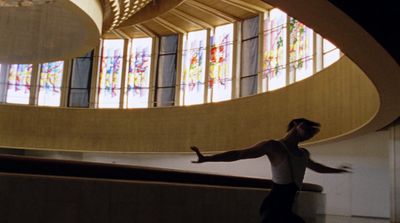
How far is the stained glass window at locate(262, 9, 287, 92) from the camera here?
21625mm

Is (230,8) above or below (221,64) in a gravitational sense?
above

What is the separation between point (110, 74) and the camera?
2770 cm

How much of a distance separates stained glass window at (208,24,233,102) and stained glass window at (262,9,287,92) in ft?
7.36

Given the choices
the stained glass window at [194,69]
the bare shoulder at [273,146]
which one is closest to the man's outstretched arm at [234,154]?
the bare shoulder at [273,146]

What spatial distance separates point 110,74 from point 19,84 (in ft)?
15.3

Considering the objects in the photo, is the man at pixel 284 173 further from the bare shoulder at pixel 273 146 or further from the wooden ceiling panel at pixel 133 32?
the wooden ceiling panel at pixel 133 32

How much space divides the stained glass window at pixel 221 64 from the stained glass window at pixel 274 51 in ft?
7.36

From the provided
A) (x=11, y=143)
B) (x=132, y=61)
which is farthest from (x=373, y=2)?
(x=132, y=61)

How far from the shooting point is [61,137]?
77.6ft

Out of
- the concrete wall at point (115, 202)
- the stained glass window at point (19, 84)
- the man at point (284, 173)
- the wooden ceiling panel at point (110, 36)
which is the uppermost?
the wooden ceiling panel at point (110, 36)

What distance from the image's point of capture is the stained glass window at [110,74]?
27.4 m

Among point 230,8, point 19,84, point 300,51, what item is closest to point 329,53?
point 300,51

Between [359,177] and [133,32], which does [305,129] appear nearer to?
[359,177]

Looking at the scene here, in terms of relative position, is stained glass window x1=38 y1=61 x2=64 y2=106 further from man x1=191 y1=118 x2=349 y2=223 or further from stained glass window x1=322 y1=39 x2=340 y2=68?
man x1=191 y1=118 x2=349 y2=223
